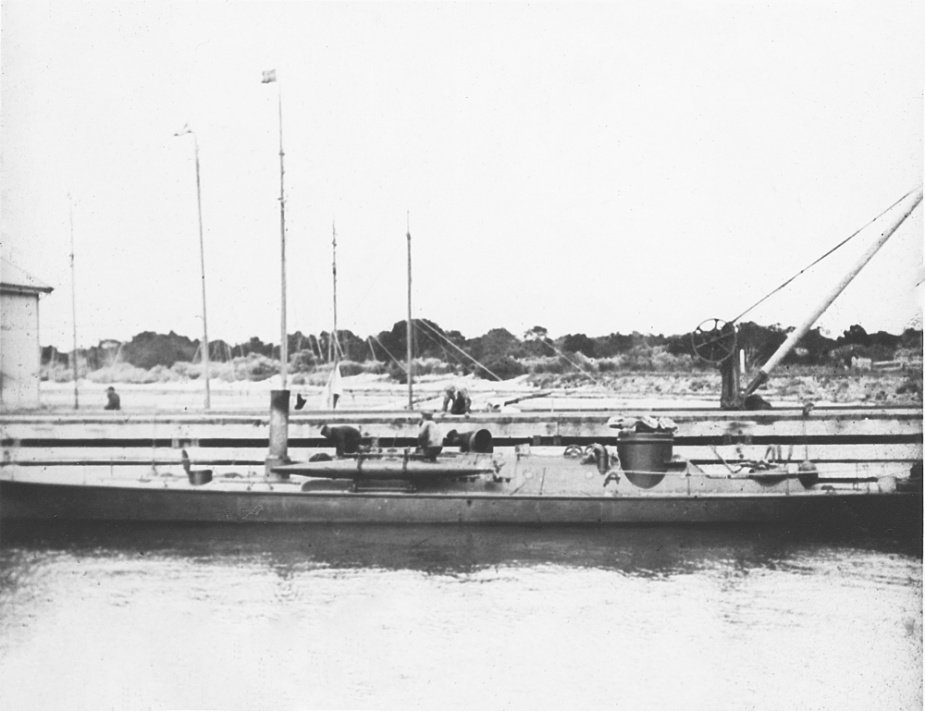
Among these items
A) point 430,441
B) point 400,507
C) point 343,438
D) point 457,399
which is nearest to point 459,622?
point 400,507

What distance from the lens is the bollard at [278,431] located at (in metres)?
13.4

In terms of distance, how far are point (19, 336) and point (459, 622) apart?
570cm

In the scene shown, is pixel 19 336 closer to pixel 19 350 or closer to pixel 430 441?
pixel 19 350

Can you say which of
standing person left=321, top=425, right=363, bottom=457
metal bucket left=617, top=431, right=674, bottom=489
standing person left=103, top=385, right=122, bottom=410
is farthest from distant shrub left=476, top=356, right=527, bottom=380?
standing person left=103, top=385, right=122, bottom=410

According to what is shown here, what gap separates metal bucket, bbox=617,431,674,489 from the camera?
13000mm

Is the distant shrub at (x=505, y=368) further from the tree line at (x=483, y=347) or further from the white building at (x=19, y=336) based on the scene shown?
the white building at (x=19, y=336)

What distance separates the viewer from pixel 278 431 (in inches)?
539

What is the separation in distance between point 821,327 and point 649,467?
3259mm

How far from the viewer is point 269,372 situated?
45.5 ft

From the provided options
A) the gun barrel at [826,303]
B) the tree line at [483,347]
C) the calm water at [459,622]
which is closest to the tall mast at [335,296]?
the tree line at [483,347]

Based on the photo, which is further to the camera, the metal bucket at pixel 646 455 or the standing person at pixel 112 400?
the metal bucket at pixel 646 455

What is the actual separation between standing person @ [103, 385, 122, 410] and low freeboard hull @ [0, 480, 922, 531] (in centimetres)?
131

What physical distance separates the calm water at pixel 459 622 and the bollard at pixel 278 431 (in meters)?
1.40

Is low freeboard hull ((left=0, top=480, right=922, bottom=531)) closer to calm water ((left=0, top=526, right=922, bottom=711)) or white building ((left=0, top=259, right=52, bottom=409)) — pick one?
calm water ((left=0, top=526, right=922, bottom=711))
